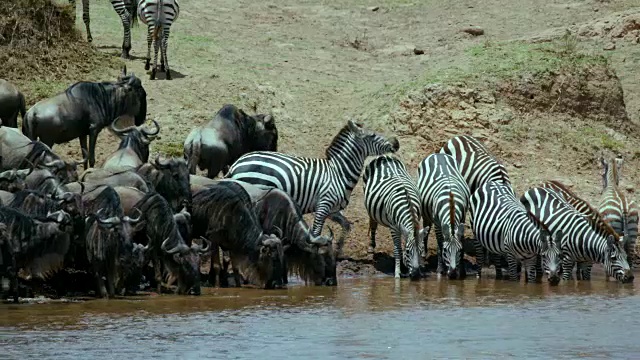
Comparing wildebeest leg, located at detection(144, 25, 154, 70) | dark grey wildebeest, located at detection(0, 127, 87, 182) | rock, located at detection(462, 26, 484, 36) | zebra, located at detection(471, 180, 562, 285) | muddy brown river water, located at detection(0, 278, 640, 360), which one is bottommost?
muddy brown river water, located at detection(0, 278, 640, 360)

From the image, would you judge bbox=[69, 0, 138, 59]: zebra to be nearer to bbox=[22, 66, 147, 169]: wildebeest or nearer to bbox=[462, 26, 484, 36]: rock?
bbox=[22, 66, 147, 169]: wildebeest

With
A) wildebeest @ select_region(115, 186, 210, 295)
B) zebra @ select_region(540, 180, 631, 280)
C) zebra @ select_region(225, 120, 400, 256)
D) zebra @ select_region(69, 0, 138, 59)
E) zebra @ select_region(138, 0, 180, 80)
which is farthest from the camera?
zebra @ select_region(69, 0, 138, 59)

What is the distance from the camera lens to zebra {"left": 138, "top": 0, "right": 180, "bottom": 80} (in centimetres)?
2284

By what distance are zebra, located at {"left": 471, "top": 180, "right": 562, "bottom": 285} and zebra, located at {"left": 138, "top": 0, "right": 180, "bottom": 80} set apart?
6766mm

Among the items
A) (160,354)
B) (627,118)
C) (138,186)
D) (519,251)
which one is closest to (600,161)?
(627,118)

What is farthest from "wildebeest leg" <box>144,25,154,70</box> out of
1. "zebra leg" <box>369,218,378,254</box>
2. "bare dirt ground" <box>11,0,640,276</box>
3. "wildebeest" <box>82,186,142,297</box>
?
"wildebeest" <box>82,186,142,297</box>

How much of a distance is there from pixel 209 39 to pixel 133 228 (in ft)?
38.0

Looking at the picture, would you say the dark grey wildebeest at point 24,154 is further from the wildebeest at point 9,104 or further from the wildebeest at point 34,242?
the wildebeest at point 34,242

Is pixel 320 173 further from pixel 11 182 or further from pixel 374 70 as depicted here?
pixel 374 70

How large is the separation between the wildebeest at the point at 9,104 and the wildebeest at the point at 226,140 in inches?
95.7

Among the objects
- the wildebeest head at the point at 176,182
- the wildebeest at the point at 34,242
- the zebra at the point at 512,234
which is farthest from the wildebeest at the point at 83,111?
the zebra at the point at 512,234

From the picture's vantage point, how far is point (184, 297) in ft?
48.5

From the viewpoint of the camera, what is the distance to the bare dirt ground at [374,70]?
2133cm

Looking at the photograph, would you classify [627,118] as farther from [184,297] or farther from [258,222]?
[184,297]
